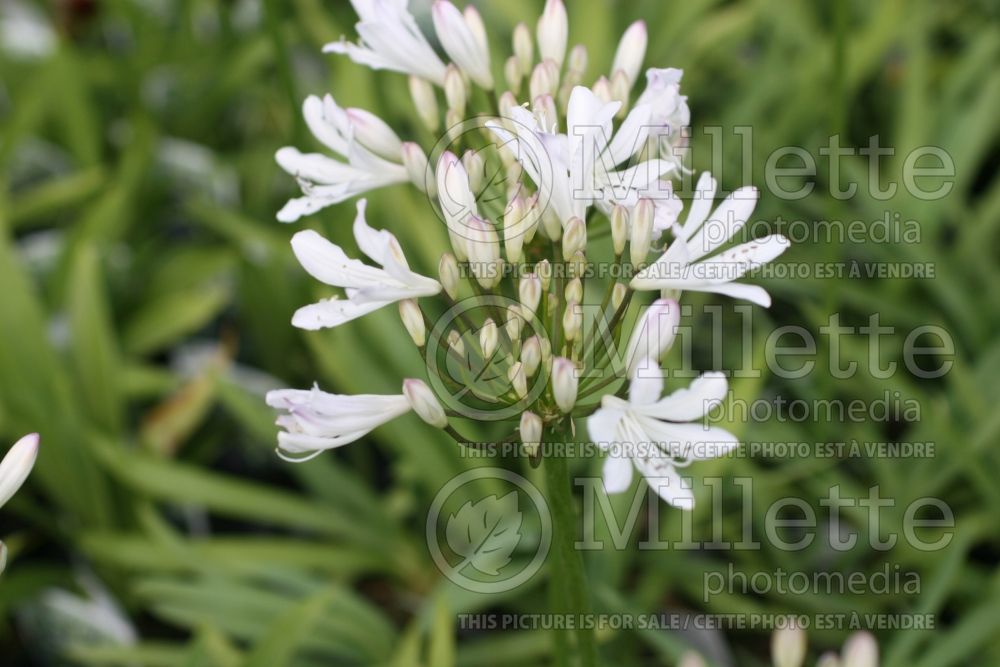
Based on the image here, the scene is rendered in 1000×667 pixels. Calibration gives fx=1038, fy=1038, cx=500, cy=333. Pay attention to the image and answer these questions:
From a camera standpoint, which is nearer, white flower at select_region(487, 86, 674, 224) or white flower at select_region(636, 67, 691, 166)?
white flower at select_region(487, 86, 674, 224)

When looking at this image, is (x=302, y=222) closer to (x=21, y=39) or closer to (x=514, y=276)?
(x=21, y=39)

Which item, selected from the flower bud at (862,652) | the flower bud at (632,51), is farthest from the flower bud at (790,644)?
the flower bud at (632,51)

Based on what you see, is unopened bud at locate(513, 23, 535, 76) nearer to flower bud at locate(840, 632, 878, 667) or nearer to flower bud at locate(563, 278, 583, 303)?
flower bud at locate(563, 278, 583, 303)

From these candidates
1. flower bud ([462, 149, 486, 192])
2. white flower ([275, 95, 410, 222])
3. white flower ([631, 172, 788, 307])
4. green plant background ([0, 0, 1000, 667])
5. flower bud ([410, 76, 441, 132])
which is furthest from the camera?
green plant background ([0, 0, 1000, 667])

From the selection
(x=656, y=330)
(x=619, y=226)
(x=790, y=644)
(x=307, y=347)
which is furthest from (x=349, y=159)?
(x=307, y=347)

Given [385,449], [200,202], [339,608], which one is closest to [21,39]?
[200,202]

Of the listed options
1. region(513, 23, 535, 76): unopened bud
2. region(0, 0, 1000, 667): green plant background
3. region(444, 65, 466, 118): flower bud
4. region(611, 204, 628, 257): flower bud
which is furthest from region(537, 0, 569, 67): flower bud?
region(0, 0, 1000, 667): green plant background
